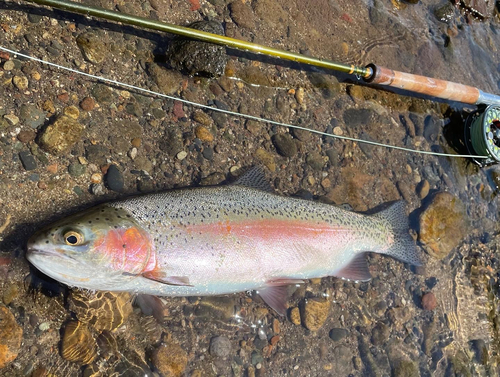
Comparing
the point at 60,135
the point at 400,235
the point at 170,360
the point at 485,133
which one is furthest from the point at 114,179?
the point at 485,133

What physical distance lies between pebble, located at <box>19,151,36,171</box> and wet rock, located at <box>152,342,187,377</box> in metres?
1.69

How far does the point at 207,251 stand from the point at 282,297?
2.88 feet

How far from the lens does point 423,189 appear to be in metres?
4.25

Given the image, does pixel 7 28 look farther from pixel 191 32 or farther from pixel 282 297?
pixel 282 297

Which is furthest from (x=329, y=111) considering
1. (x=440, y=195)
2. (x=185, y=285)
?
(x=185, y=285)

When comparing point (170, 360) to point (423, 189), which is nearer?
point (170, 360)

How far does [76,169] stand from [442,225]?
3.58 meters

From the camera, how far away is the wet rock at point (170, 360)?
304cm

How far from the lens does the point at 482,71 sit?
516 cm

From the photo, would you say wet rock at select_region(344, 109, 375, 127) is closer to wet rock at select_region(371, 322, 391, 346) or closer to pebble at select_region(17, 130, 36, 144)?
wet rock at select_region(371, 322, 391, 346)

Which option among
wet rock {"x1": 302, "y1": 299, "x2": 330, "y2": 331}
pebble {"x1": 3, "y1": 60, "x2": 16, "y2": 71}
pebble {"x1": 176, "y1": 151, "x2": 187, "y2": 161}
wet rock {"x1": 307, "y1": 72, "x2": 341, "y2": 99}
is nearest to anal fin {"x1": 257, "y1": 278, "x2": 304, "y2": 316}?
wet rock {"x1": 302, "y1": 299, "x2": 330, "y2": 331}

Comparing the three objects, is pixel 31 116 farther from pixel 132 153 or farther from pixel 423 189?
pixel 423 189

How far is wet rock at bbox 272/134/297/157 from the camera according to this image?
12.3 feet

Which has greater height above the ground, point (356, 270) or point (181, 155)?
point (181, 155)
